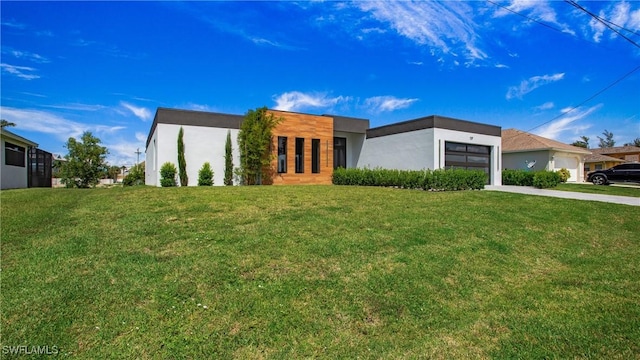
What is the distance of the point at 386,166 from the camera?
18000 mm

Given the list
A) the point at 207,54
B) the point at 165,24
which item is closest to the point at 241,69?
the point at 207,54

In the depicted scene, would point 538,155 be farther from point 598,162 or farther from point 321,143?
point 321,143

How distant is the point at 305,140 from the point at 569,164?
2295cm

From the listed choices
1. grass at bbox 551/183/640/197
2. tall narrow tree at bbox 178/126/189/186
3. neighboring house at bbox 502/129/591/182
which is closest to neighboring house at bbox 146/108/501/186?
tall narrow tree at bbox 178/126/189/186

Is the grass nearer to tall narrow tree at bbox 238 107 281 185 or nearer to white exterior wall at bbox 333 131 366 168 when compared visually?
white exterior wall at bbox 333 131 366 168

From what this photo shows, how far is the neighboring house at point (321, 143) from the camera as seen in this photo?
581 inches

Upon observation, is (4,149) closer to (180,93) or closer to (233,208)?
(180,93)

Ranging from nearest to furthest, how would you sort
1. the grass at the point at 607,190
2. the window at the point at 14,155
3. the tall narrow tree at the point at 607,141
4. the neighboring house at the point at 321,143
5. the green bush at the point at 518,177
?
the grass at the point at 607,190 → the neighboring house at the point at 321,143 → the window at the point at 14,155 → the green bush at the point at 518,177 → the tall narrow tree at the point at 607,141

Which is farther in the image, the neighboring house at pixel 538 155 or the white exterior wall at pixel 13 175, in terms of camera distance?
the neighboring house at pixel 538 155

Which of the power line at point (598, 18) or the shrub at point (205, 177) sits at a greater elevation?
the power line at point (598, 18)

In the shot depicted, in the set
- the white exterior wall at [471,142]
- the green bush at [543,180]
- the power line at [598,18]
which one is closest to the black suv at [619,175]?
the green bush at [543,180]

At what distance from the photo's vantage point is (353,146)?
20422mm

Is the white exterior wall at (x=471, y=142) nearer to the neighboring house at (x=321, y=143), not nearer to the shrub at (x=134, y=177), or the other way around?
the neighboring house at (x=321, y=143)

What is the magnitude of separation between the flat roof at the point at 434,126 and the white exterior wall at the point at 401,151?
0.23 m
